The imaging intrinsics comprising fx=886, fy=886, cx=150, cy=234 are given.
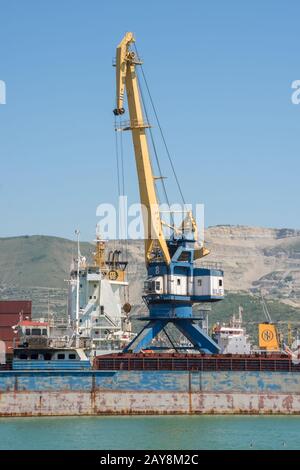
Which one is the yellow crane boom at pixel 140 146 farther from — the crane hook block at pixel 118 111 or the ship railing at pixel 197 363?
the ship railing at pixel 197 363

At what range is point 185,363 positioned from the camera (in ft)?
191

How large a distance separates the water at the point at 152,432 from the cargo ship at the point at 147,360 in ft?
5.15

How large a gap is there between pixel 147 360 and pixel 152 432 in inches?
426

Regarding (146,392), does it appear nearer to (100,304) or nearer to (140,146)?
(100,304)

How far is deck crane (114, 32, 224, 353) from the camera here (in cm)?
6222

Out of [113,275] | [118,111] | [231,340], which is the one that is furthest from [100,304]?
[231,340]

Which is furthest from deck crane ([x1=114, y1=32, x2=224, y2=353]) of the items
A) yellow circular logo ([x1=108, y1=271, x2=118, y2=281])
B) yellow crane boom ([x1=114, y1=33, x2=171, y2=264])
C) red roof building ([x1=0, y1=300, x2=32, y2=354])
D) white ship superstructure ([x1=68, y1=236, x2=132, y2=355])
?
red roof building ([x1=0, y1=300, x2=32, y2=354])

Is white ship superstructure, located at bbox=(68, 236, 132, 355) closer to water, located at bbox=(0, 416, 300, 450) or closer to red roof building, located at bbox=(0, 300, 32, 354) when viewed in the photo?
red roof building, located at bbox=(0, 300, 32, 354)

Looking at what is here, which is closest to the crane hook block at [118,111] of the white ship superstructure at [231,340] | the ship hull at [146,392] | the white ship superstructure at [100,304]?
the white ship superstructure at [100,304]

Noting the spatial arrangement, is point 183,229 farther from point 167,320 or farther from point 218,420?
point 218,420

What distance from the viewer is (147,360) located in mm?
58000

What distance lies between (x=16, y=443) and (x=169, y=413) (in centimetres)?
1553

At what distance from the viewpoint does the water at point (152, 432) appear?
140ft
